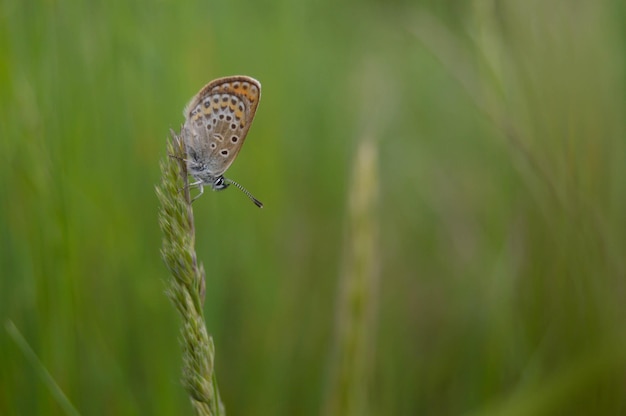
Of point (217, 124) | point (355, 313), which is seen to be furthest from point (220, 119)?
point (355, 313)

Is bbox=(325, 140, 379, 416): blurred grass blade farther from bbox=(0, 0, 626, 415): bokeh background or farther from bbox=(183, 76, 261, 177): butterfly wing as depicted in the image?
bbox=(183, 76, 261, 177): butterfly wing


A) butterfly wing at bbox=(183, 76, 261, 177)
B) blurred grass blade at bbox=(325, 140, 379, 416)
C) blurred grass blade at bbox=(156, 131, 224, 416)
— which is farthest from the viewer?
blurred grass blade at bbox=(325, 140, 379, 416)

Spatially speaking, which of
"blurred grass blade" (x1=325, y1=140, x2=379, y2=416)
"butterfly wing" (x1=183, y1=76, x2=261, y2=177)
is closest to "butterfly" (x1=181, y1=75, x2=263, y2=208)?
"butterfly wing" (x1=183, y1=76, x2=261, y2=177)

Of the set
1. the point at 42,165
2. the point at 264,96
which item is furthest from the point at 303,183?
the point at 42,165

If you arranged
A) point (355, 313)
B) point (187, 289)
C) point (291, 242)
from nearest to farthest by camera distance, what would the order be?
point (187, 289) → point (355, 313) → point (291, 242)

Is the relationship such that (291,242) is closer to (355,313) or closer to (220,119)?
(355,313)

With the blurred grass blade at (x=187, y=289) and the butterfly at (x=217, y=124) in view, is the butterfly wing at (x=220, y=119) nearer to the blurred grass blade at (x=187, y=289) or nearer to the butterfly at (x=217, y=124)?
the butterfly at (x=217, y=124)

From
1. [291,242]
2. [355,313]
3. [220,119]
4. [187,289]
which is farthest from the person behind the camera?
[291,242]
